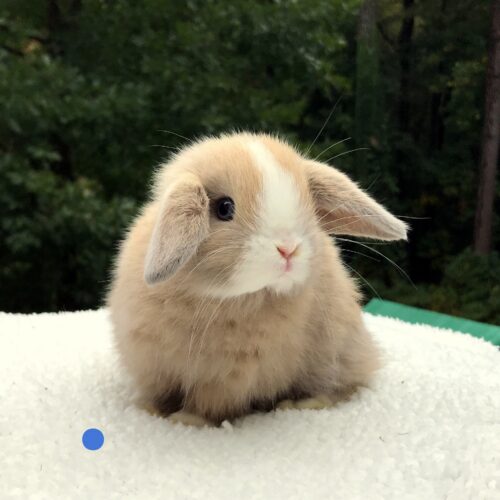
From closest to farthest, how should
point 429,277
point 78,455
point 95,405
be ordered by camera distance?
point 78,455 < point 95,405 < point 429,277

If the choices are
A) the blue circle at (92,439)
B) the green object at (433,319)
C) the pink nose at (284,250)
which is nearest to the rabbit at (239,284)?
the pink nose at (284,250)

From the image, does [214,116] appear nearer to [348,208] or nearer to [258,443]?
[348,208]

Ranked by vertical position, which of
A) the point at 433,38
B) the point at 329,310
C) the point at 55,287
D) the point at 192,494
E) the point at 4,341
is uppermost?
the point at 433,38

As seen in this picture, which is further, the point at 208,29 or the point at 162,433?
the point at 208,29

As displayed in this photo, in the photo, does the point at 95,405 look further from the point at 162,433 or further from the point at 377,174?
the point at 377,174

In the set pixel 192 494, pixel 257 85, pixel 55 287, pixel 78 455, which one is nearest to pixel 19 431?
pixel 78 455

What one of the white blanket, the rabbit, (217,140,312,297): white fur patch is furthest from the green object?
(217,140,312,297): white fur patch

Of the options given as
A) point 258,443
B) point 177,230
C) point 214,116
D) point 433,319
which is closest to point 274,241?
point 177,230

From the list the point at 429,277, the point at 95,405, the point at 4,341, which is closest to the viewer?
the point at 95,405
